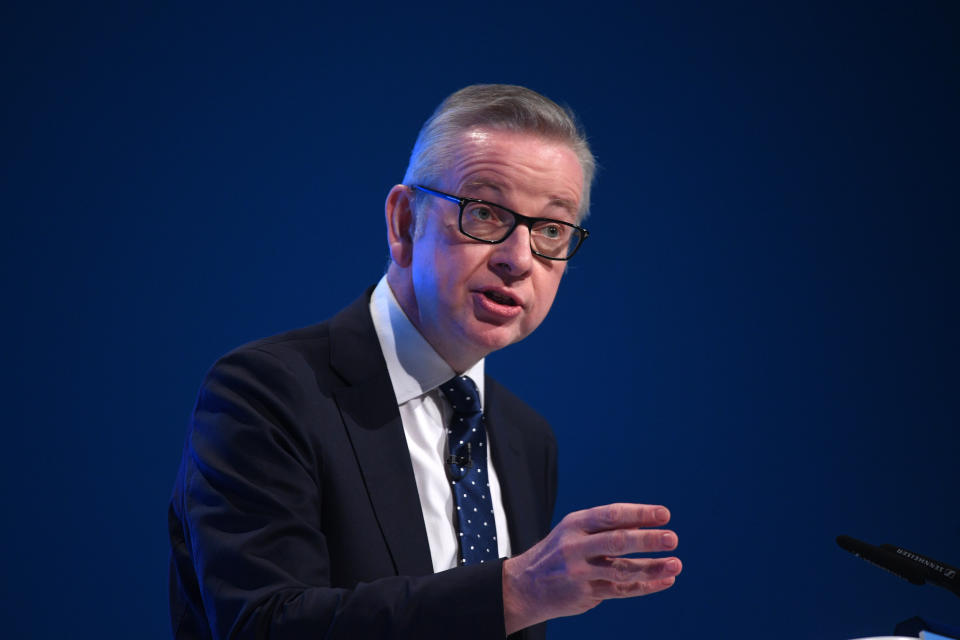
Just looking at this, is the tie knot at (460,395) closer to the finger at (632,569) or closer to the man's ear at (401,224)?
the man's ear at (401,224)

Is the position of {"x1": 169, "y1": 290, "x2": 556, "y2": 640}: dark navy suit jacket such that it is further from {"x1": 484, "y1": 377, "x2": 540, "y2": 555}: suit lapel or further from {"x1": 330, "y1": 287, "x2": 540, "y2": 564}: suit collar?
{"x1": 484, "y1": 377, "x2": 540, "y2": 555}: suit lapel

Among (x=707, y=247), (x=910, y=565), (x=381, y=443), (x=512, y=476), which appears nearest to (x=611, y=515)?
(x=910, y=565)

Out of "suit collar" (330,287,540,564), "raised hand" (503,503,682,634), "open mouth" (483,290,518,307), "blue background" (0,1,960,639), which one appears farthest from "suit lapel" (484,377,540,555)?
"blue background" (0,1,960,639)

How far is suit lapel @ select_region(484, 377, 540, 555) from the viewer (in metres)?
1.72

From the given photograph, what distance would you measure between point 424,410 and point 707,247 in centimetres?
172

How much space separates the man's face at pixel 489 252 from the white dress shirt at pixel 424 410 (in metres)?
0.05

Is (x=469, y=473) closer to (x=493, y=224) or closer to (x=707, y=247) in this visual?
(x=493, y=224)

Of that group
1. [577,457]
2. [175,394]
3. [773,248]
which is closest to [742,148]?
[773,248]

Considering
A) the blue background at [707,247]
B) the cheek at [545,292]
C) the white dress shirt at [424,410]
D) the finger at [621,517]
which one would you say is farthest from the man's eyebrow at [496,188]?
the blue background at [707,247]

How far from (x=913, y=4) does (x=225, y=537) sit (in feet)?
10.00

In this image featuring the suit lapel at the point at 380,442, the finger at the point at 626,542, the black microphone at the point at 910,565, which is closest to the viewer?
the finger at the point at 626,542

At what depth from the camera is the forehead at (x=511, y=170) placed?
1.52 meters

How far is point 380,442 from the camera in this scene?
1475mm

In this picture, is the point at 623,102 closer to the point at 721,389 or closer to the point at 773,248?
the point at 773,248
